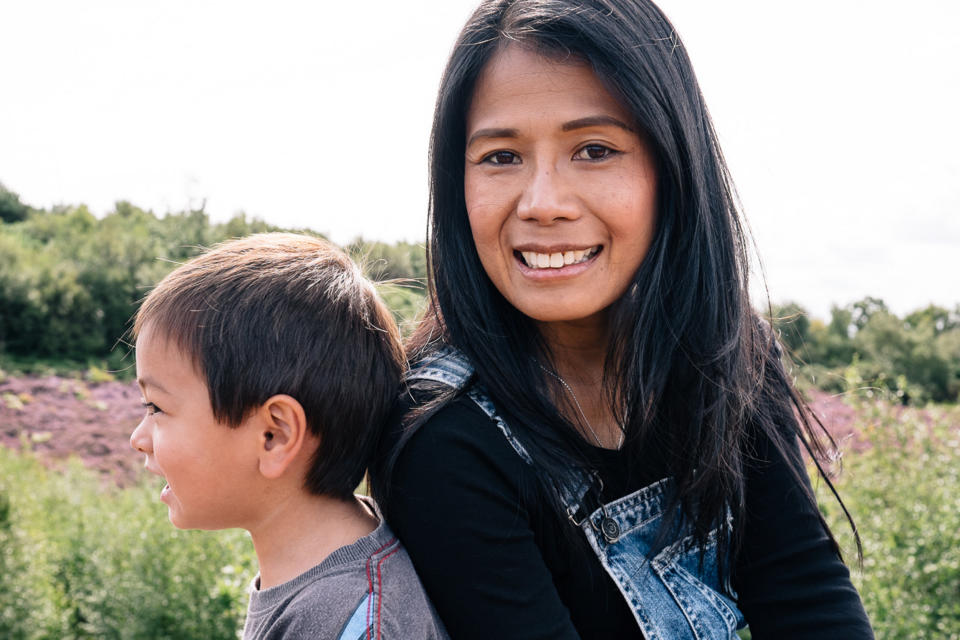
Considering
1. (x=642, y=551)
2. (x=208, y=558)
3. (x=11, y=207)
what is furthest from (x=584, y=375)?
(x=11, y=207)

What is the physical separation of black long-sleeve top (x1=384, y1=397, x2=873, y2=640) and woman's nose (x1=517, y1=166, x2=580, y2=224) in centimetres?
36

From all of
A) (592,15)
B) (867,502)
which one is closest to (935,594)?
(867,502)

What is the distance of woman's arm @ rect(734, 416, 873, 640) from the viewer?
167cm

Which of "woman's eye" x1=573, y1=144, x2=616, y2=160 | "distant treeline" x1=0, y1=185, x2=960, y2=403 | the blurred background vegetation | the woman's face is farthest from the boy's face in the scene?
"distant treeline" x1=0, y1=185, x2=960, y2=403

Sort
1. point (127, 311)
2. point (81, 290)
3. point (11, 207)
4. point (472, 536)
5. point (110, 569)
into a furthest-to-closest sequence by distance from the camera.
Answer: point (11, 207) → point (127, 311) → point (81, 290) → point (110, 569) → point (472, 536)

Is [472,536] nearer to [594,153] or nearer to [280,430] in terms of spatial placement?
[280,430]

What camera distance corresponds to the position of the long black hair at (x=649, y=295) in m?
1.55

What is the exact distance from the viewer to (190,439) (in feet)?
4.91

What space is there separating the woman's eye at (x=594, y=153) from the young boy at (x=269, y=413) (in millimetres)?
512

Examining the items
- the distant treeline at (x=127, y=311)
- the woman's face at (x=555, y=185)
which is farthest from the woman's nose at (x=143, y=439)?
the distant treeline at (x=127, y=311)

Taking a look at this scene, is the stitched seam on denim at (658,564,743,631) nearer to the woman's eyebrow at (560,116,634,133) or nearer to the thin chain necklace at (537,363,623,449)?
the thin chain necklace at (537,363,623,449)

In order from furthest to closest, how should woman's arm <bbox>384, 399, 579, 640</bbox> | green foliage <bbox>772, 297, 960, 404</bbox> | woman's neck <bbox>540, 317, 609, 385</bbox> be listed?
1. green foliage <bbox>772, 297, 960, 404</bbox>
2. woman's neck <bbox>540, 317, 609, 385</bbox>
3. woman's arm <bbox>384, 399, 579, 640</bbox>

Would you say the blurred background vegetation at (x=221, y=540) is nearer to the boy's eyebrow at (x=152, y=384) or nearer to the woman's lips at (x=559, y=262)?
the boy's eyebrow at (x=152, y=384)

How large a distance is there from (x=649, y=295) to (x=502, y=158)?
0.39 meters
